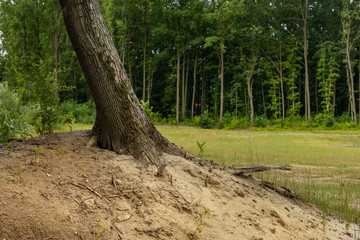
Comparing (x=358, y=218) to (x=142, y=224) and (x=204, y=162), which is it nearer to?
(x=204, y=162)

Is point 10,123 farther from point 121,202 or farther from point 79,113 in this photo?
point 79,113

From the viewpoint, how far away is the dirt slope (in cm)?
294

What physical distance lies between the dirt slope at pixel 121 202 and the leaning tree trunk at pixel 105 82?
10.2 inches

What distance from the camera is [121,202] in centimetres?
347

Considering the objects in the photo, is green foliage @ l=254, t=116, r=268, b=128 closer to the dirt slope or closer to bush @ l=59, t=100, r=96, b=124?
bush @ l=59, t=100, r=96, b=124

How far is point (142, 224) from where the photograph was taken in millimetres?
3256

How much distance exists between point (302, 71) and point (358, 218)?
4309 centimetres

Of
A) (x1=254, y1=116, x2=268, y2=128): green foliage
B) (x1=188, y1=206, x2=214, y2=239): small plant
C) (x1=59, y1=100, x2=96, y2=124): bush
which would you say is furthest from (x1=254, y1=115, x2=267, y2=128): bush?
(x1=188, y1=206, x2=214, y2=239): small plant

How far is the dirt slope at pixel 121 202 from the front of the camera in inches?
116

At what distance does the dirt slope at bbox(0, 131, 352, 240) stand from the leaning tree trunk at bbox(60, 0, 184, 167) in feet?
0.85

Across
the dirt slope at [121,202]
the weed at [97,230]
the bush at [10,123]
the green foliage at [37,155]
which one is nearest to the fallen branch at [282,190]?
the dirt slope at [121,202]

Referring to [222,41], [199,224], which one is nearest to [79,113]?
[222,41]

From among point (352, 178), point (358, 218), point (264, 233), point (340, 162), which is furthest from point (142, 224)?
point (340, 162)

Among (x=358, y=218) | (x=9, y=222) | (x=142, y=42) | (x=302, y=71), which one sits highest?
(x=142, y=42)
